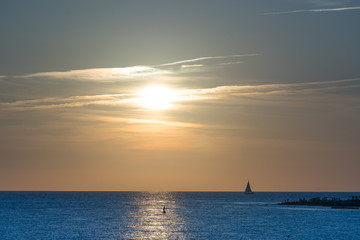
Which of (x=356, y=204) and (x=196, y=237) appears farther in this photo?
(x=356, y=204)

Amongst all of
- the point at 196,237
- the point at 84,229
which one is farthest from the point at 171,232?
the point at 84,229

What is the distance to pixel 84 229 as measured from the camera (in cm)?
10694

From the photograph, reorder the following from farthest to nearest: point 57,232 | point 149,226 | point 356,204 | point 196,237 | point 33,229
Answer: point 356,204
point 149,226
point 33,229
point 57,232
point 196,237

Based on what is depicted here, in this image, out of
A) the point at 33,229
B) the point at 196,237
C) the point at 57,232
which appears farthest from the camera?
the point at 33,229

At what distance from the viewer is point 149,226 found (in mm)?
115500

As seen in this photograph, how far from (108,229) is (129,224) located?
44.9ft

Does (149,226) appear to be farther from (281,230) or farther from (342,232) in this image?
(342,232)

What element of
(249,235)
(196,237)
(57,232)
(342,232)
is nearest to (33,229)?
(57,232)

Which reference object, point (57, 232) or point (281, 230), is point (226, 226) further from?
point (57, 232)

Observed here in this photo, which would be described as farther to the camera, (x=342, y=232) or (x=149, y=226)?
(x=149, y=226)

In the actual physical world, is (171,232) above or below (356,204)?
below

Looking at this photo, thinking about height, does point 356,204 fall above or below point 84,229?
above

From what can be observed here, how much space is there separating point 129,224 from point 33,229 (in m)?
22.6

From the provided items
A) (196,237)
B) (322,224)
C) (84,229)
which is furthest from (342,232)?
(84,229)
